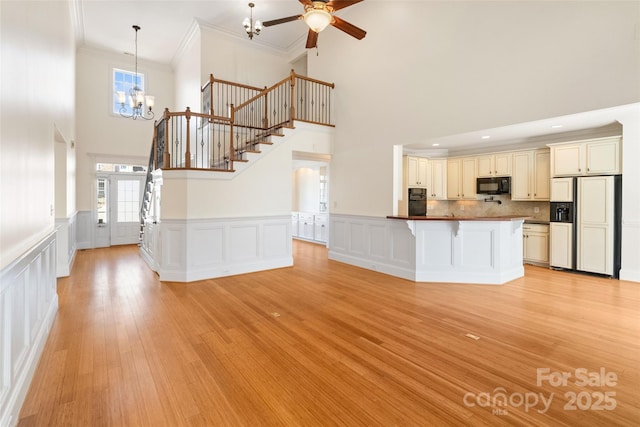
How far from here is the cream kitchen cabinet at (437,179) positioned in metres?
7.59

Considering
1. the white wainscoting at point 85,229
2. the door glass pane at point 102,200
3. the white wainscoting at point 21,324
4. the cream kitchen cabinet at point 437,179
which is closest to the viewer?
the white wainscoting at point 21,324

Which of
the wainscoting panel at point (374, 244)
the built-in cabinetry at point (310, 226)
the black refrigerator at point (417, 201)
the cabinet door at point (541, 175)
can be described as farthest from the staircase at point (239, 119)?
the cabinet door at point (541, 175)

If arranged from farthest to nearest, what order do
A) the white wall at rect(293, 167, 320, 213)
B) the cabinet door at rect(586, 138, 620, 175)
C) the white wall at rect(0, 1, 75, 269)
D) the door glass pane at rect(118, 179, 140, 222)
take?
the white wall at rect(293, 167, 320, 213), the door glass pane at rect(118, 179, 140, 222), the cabinet door at rect(586, 138, 620, 175), the white wall at rect(0, 1, 75, 269)

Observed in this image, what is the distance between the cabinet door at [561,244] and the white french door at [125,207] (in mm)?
10772

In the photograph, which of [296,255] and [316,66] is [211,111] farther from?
[296,255]

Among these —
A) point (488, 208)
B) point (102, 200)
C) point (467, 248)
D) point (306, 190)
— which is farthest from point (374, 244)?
point (102, 200)

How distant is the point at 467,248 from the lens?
5.09 meters

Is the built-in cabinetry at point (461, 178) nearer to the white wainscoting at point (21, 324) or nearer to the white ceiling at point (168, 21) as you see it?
the white ceiling at point (168, 21)

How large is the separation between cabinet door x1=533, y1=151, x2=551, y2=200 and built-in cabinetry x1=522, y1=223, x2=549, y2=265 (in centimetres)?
65

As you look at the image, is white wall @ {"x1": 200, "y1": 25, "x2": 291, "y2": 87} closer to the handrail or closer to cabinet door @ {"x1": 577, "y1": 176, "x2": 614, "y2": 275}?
the handrail

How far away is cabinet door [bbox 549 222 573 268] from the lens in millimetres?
5777

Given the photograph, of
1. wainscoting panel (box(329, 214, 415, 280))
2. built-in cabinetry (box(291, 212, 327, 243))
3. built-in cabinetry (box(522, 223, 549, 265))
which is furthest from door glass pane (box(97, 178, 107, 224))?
built-in cabinetry (box(522, 223, 549, 265))

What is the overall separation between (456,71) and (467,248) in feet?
9.46

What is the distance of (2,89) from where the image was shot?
6.25ft
